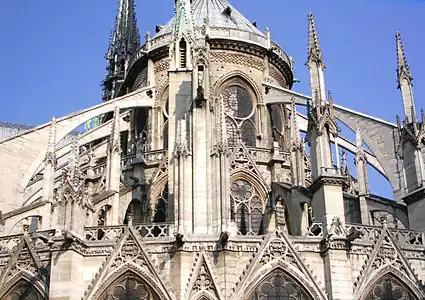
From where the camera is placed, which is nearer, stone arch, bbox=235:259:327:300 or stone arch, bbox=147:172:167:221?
stone arch, bbox=235:259:327:300

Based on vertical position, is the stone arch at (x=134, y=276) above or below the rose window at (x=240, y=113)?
below

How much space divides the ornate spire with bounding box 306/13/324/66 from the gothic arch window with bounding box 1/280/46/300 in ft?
35.0

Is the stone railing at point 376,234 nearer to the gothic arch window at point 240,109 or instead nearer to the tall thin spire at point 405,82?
the tall thin spire at point 405,82

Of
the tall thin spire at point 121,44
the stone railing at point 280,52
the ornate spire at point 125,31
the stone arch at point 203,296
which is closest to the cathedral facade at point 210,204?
the stone arch at point 203,296

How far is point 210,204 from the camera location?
17969mm

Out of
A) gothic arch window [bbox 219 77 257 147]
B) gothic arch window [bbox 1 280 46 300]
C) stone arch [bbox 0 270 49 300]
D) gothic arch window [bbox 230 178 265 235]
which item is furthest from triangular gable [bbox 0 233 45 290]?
gothic arch window [bbox 219 77 257 147]

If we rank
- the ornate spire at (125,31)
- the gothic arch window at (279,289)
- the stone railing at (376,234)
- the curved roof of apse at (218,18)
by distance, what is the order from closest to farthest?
1. the gothic arch window at (279,289)
2. the stone railing at (376,234)
3. the curved roof of apse at (218,18)
4. the ornate spire at (125,31)

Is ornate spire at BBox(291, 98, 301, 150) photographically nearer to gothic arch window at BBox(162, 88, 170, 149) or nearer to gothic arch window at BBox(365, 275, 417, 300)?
gothic arch window at BBox(162, 88, 170, 149)

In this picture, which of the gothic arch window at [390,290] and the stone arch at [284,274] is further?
the gothic arch window at [390,290]

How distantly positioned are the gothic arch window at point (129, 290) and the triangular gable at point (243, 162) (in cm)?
851

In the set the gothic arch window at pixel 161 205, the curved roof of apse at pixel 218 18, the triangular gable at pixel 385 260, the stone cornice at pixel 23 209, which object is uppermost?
the curved roof of apse at pixel 218 18

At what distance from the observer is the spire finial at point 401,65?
22.2 metres

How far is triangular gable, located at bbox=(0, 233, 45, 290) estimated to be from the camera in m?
17.9

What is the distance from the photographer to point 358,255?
18000 millimetres
